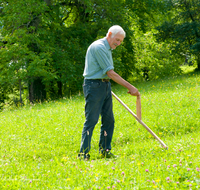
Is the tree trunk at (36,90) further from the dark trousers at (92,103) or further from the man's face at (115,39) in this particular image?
the man's face at (115,39)

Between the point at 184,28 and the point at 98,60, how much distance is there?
1790 centimetres

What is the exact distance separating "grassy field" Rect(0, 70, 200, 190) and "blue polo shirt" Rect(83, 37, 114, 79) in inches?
57.2

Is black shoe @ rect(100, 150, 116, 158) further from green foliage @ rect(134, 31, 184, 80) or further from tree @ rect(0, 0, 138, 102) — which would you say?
green foliage @ rect(134, 31, 184, 80)

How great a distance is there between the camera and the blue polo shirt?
397 centimetres

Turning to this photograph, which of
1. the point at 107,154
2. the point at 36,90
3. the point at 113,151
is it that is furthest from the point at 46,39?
the point at 107,154

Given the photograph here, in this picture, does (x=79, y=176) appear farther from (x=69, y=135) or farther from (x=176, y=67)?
(x=176, y=67)

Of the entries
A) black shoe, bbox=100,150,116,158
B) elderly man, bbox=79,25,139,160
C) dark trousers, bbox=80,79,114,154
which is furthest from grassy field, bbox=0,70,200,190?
elderly man, bbox=79,25,139,160

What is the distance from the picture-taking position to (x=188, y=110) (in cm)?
704

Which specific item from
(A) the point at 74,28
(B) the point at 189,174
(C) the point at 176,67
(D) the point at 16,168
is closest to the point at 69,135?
(D) the point at 16,168

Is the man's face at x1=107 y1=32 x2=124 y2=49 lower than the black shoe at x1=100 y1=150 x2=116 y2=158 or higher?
higher

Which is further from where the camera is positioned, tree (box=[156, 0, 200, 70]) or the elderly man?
tree (box=[156, 0, 200, 70])

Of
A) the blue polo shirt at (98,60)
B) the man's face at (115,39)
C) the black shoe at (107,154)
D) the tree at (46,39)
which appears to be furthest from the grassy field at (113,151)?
the tree at (46,39)

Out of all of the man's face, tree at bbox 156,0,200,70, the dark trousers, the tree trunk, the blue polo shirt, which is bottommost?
the tree trunk

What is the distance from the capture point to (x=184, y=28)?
65.0 feet
